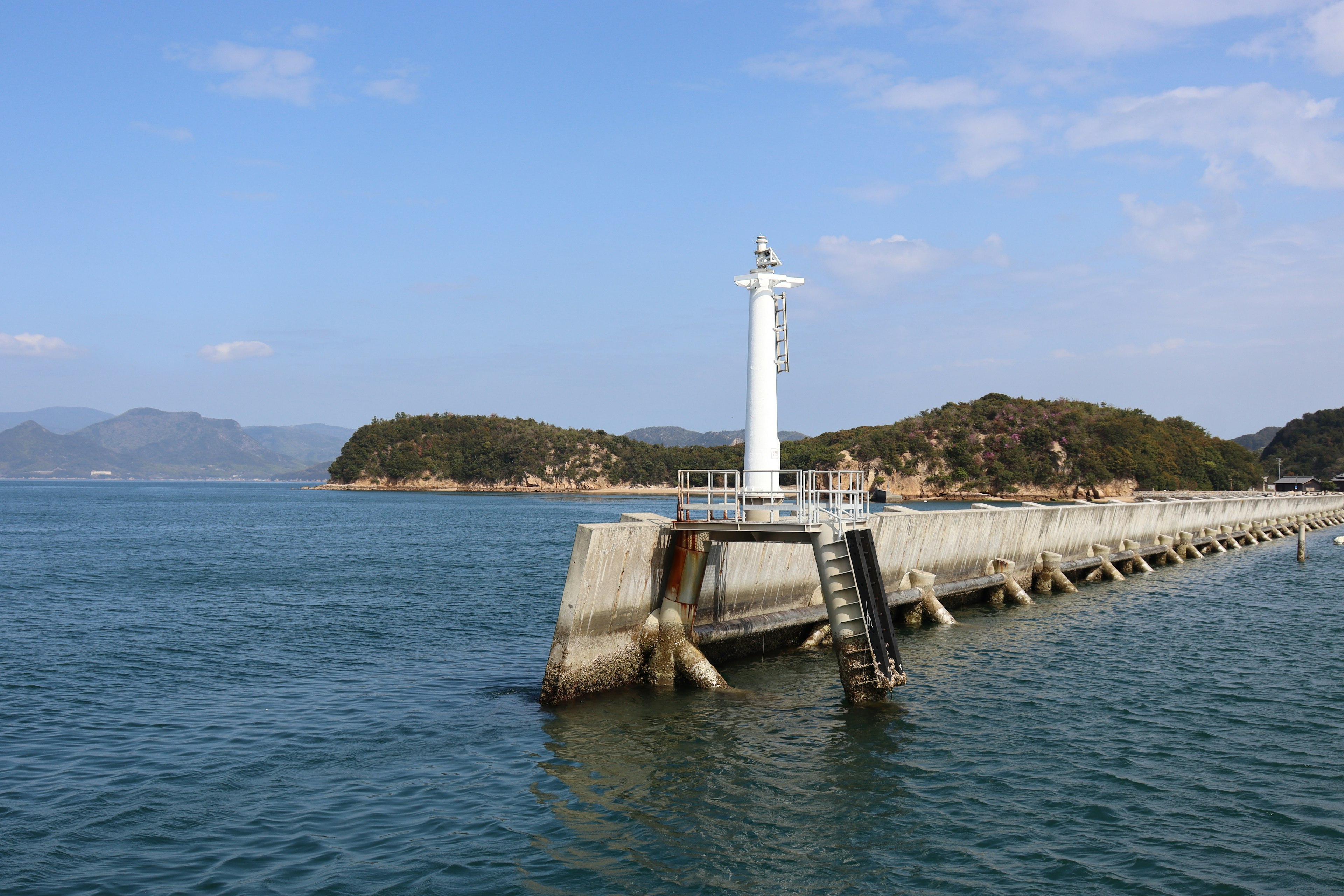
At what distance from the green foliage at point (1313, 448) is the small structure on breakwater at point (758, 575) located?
15944 centimetres

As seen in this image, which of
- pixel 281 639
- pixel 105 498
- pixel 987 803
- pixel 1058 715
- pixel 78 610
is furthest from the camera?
pixel 105 498

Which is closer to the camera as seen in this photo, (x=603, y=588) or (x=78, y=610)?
(x=603, y=588)

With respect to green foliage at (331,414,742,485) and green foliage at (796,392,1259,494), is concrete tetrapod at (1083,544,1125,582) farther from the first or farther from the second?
green foliage at (331,414,742,485)

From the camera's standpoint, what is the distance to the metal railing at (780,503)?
605 inches

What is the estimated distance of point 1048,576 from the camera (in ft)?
106

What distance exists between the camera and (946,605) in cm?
2766

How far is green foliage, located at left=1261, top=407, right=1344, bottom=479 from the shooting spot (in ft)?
509

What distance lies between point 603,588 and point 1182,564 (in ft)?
123

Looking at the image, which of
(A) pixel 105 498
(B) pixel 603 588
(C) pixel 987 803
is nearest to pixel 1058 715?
(C) pixel 987 803

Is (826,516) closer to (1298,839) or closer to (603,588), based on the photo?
(603,588)

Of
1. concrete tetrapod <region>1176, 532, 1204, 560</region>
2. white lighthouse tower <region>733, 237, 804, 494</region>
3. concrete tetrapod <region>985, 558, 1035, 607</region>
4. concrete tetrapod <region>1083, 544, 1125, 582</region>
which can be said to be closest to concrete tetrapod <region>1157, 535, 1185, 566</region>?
concrete tetrapod <region>1176, 532, 1204, 560</region>

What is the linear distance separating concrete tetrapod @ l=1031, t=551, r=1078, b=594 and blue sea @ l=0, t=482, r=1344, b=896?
6.13 m

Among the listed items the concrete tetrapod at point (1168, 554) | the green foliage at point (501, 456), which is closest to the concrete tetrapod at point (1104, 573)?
the concrete tetrapod at point (1168, 554)

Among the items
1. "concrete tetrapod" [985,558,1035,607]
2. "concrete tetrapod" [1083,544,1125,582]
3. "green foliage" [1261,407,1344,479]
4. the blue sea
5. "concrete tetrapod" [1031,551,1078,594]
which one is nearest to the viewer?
the blue sea
